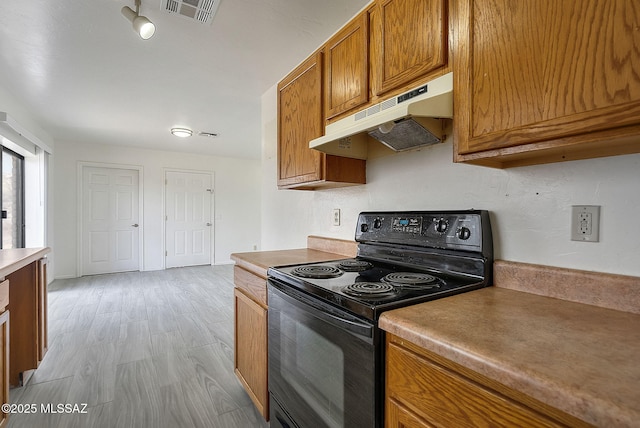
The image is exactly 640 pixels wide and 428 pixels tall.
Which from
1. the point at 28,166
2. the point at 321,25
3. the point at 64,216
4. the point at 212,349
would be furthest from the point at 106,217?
the point at 321,25

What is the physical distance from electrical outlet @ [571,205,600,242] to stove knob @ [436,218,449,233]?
418 millimetres

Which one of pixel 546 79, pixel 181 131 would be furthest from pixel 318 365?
pixel 181 131

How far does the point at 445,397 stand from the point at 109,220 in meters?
6.01

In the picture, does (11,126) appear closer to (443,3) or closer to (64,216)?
(64,216)

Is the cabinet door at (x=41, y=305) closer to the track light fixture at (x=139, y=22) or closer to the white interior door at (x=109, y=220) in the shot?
the track light fixture at (x=139, y=22)

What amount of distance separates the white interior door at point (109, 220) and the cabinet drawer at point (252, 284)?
453 centimetres

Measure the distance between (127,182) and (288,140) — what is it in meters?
4.66

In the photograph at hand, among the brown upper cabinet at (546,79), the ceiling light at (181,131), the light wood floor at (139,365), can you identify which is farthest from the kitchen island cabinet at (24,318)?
the brown upper cabinet at (546,79)

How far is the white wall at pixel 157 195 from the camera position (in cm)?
487

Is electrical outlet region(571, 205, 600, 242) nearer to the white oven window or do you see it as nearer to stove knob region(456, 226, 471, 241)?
stove knob region(456, 226, 471, 241)

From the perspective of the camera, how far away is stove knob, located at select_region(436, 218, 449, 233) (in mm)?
1298

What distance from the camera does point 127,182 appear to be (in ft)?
17.7

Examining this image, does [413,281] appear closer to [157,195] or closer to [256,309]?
[256,309]

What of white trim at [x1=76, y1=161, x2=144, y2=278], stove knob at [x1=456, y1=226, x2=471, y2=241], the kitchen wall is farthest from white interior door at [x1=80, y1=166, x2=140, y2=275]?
stove knob at [x1=456, y1=226, x2=471, y2=241]
